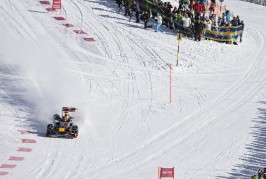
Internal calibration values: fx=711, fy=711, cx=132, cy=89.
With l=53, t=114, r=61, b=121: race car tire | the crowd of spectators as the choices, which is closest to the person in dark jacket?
the crowd of spectators

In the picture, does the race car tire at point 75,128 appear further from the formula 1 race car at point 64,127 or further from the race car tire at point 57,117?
the race car tire at point 57,117

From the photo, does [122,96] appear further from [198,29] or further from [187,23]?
[187,23]

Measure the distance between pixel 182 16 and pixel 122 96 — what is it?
374 inches

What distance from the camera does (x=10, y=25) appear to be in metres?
36.9

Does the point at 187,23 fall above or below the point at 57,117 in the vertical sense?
above

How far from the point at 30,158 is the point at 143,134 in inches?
197

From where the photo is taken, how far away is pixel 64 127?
26.5m

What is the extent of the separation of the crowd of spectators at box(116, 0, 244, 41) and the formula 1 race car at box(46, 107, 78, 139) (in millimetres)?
13097

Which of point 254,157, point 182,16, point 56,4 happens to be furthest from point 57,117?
point 182,16

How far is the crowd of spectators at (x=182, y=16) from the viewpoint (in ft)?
127

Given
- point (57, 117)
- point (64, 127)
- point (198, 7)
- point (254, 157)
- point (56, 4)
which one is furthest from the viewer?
point (198, 7)

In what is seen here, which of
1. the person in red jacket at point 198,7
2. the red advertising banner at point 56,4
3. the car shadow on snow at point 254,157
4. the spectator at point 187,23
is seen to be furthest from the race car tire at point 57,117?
the person in red jacket at point 198,7

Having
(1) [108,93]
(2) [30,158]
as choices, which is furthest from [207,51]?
(2) [30,158]

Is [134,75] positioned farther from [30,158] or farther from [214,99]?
[30,158]
